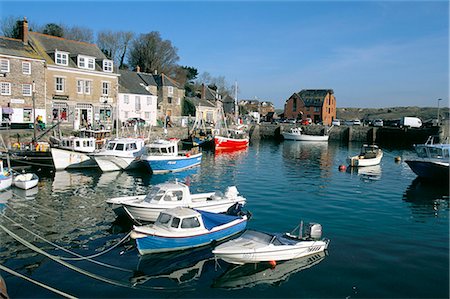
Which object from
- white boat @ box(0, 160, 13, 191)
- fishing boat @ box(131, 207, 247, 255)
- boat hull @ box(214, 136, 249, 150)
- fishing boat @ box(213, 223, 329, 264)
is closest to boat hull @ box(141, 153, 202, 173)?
white boat @ box(0, 160, 13, 191)

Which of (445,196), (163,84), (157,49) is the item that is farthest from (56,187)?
(157,49)

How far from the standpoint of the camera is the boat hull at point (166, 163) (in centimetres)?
3775

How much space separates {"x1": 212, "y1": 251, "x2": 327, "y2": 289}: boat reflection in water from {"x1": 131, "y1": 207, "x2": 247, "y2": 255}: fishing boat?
8.47 feet

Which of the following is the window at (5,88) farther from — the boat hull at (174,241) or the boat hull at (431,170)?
the boat hull at (431,170)

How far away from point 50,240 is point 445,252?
63.2 ft

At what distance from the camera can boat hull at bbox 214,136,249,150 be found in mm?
59188

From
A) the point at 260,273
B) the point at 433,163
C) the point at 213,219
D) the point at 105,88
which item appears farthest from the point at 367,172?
the point at 105,88

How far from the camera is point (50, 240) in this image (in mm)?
18844

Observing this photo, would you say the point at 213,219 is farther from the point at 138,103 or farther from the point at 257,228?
the point at 138,103

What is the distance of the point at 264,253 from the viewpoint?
1616 centimetres

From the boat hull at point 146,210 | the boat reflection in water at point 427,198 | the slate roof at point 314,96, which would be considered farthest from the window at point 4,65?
the slate roof at point 314,96

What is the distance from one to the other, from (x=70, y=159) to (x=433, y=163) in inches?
1339

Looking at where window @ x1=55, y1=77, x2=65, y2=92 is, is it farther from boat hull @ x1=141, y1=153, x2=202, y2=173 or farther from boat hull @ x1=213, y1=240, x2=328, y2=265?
boat hull @ x1=213, y1=240, x2=328, y2=265

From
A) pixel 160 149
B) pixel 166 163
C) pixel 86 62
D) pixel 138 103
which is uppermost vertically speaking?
pixel 86 62
